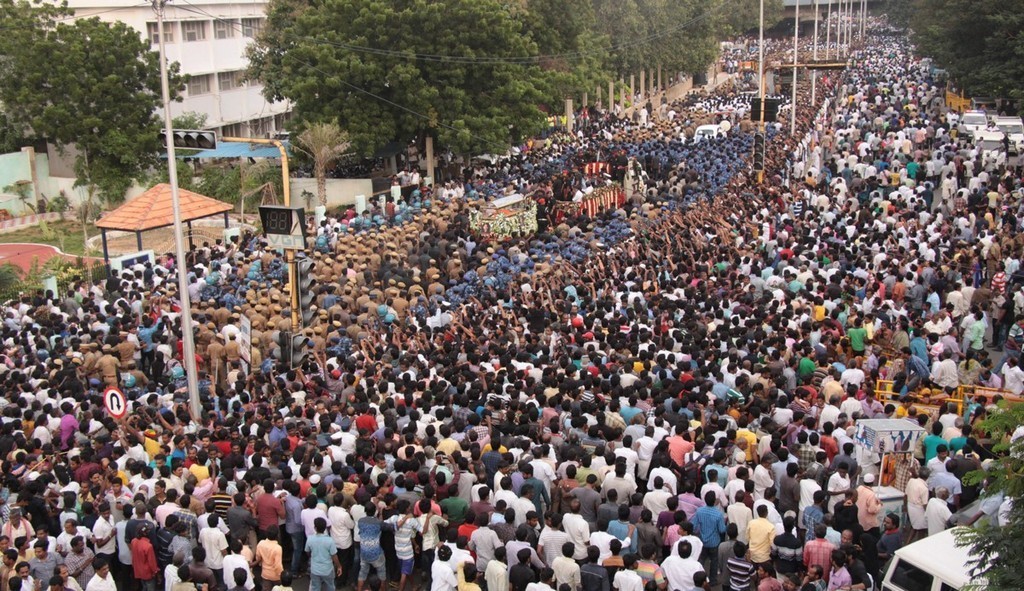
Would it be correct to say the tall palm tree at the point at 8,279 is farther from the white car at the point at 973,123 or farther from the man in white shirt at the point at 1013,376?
the white car at the point at 973,123

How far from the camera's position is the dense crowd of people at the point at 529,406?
32.5 feet

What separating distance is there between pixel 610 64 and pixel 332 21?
21544 mm

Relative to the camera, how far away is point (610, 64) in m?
51.5

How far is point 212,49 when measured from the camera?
4459cm

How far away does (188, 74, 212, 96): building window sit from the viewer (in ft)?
143

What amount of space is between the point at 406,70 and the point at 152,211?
1083 centimetres

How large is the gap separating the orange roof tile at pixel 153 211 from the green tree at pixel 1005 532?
18267 millimetres

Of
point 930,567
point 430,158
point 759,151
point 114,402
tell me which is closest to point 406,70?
point 430,158

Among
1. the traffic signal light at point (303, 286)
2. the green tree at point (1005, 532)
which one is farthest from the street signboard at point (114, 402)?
the green tree at point (1005, 532)

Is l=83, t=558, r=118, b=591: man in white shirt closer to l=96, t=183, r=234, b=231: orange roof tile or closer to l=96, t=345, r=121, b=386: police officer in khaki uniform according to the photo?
l=96, t=345, r=121, b=386: police officer in khaki uniform

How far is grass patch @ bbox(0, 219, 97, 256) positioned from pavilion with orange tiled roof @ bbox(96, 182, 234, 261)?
373 inches

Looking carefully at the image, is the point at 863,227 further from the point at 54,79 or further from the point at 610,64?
the point at 610,64

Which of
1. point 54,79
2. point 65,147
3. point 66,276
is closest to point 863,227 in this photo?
point 66,276

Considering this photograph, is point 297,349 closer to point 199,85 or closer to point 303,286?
point 303,286
